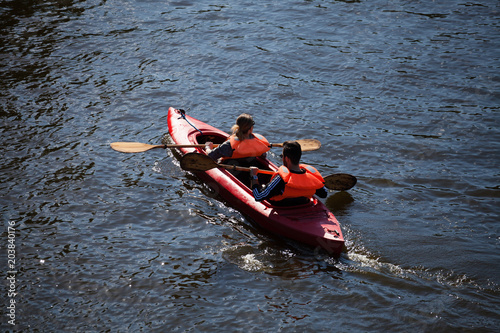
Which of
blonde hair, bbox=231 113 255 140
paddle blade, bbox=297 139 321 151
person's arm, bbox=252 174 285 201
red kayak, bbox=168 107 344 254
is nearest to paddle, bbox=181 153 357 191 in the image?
Answer: red kayak, bbox=168 107 344 254

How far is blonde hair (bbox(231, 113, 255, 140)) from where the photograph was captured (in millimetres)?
7311

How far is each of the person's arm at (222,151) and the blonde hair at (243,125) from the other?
21cm

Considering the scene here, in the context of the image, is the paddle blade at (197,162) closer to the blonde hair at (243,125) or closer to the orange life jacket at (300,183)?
the blonde hair at (243,125)

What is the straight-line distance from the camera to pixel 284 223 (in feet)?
21.8

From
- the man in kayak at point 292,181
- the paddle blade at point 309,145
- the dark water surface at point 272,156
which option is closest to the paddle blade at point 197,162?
the dark water surface at point 272,156

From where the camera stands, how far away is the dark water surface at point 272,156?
5.75 meters

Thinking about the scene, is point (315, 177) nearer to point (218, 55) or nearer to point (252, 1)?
point (218, 55)

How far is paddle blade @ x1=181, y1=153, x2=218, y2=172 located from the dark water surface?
1.71 feet

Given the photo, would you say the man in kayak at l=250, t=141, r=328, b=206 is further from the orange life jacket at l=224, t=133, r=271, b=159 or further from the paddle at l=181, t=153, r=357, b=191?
the orange life jacket at l=224, t=133, r=271, b=159

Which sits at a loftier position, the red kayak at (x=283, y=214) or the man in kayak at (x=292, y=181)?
the man in kayak at (x=292, y=181)

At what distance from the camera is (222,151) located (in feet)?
24.9

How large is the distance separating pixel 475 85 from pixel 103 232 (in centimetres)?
792

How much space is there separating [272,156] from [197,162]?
1.80 m

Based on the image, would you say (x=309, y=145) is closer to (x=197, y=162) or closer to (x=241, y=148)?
(x=241, y=148)
